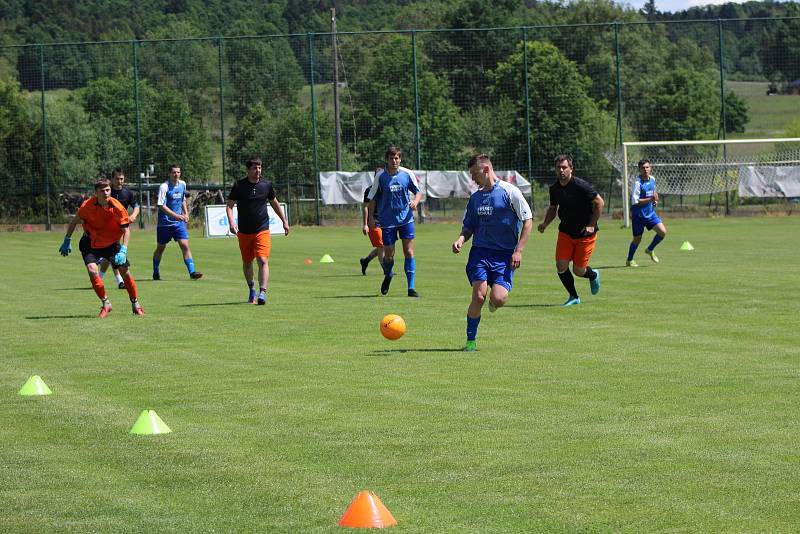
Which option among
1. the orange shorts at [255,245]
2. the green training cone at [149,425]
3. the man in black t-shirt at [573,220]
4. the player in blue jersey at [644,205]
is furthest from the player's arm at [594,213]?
the green training cone at [149,425]

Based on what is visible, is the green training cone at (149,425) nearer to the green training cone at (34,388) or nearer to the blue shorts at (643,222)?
the green training cone at (34,388)

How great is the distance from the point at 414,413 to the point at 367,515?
133 inches

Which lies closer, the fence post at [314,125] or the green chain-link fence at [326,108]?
the fence post at [314,125]

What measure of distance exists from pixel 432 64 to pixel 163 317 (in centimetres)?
4295

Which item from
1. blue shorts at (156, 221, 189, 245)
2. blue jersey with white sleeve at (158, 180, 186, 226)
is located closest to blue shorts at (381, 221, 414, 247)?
blue shorts at (156, 221, 189, 245)

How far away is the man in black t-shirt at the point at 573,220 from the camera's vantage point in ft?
56.4

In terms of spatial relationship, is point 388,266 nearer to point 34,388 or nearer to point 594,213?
point 594,213

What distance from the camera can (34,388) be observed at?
1087 centimetres

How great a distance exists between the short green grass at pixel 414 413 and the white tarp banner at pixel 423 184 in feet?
96.4

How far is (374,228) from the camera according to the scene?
2297cm

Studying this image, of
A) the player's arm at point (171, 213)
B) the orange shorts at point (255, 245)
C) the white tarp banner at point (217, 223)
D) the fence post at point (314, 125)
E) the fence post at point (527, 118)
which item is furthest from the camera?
the fence post at point (527, 118)

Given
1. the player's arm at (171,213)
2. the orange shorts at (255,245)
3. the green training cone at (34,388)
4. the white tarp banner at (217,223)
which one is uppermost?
the player's arm at (171,213)

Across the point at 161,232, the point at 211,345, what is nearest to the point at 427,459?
the point at 211,345

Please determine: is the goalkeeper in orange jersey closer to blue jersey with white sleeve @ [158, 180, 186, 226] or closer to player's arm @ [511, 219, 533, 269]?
player's arm @ [511, 219, 533, 269]
